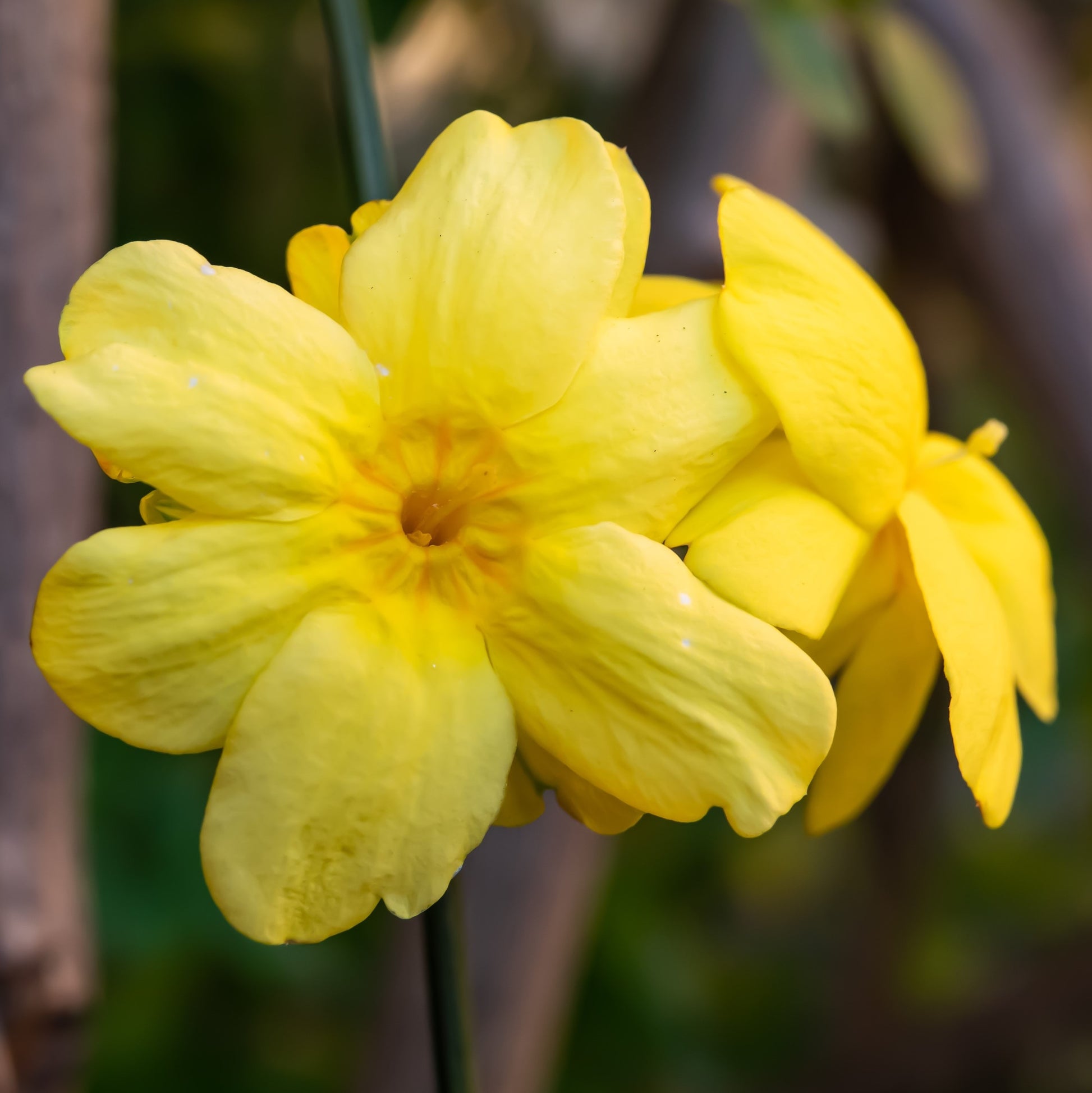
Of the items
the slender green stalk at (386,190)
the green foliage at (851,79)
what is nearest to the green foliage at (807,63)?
the green foliage at (851,79)

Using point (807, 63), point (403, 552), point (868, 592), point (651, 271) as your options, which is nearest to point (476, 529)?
point (403, 552)

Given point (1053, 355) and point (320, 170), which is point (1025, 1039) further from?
point (320, 170)

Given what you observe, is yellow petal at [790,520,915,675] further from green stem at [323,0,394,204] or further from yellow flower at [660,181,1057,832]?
green stem at [323,0,394,204]

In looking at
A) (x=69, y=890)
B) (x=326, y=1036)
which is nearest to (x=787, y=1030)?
(x=326, y=1036)

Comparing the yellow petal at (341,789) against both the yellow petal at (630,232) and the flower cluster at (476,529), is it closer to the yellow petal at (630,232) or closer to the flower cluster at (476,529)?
the flower cluster at (476,529)

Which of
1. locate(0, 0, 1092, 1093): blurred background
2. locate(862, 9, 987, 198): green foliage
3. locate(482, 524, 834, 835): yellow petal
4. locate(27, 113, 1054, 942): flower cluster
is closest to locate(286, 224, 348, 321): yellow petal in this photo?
locate(27, 113, 1054, 942): flower cluster
